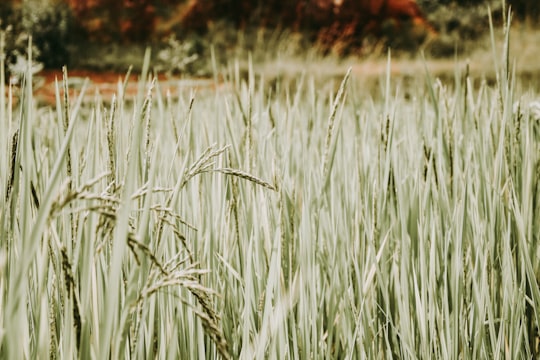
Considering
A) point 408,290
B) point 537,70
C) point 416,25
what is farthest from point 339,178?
point 416,25

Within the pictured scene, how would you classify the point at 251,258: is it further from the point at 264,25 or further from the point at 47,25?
the point at 264,25

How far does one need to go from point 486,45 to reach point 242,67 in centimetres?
417

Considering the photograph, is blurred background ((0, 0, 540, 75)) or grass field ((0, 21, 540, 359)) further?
blurred background ((0, 0, 540, 75))

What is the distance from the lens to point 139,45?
1009 cm

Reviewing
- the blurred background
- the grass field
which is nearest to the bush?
the blurred background

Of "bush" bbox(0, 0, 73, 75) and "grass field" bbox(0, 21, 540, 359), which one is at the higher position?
"bush" bbox(0, 0, 73, 75)

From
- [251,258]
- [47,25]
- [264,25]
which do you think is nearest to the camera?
[251,258]

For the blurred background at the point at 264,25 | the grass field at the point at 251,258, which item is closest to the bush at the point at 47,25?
the blurred background at the point at 264,25

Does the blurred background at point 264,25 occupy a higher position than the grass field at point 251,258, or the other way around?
the blurred background at point 264,25

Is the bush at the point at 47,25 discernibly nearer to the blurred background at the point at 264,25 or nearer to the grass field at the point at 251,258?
the blurred background at the point at 264,25

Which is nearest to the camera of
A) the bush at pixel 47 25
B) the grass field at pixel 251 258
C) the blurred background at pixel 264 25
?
the grass field at pixel 251 258

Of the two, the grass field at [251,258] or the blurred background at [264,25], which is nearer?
the grass field at [251,258]

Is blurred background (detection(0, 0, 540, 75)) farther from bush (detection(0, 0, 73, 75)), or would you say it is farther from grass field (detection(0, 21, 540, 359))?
grass field (detection(0, 21, 540, 359))

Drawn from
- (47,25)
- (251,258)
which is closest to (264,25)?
(47,25)
